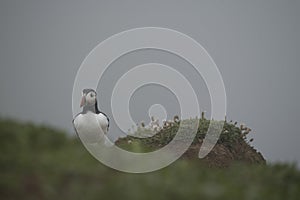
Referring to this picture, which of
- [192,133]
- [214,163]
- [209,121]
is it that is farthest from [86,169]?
[209,121]

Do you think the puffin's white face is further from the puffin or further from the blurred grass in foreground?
the blurred grass in foreground

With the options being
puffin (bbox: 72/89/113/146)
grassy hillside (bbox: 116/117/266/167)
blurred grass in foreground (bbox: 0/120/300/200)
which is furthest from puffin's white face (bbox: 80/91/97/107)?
blurred grass in foreground (bbox: 0/120/300/200)

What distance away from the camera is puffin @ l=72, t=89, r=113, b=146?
10.6m

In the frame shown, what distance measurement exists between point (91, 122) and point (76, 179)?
23.1 ft

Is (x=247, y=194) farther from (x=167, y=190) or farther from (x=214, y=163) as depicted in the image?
(x=214, y=163)

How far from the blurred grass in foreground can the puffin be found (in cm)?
522

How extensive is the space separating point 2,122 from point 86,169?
79.0 inches

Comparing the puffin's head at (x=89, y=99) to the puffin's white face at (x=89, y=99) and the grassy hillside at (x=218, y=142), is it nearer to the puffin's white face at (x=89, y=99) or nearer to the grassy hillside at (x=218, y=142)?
the puffin's white face at (x=89, y=99)

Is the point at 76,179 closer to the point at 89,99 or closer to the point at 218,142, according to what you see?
the point at 89,99

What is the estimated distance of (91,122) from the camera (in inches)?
430

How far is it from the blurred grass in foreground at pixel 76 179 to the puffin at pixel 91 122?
5.22 meters

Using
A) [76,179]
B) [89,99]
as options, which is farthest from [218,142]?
[76,179]

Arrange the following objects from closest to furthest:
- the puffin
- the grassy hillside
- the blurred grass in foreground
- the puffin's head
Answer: the blurred grass in foreground, the puffin, the puffin's head, the grassy hillside

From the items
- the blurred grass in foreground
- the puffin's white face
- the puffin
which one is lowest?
the blurred grass in foreground
